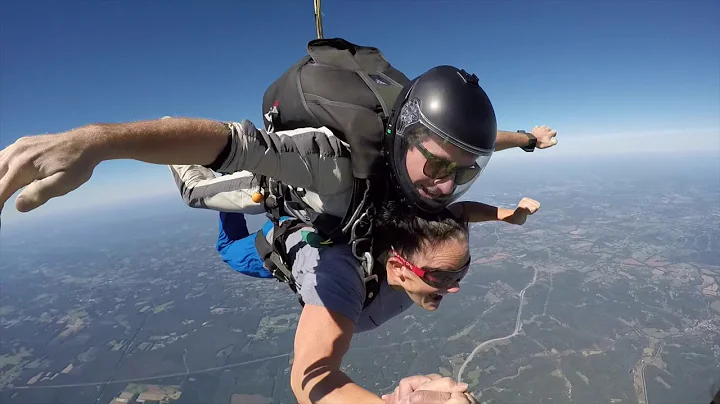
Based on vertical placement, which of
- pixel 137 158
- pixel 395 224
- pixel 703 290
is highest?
pixel 137 158

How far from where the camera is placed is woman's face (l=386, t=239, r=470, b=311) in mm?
1847

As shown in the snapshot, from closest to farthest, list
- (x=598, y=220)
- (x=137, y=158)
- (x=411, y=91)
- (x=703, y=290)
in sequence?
(x=137, y=158), (x=411, y=91), (x=703, y=290), (x=598, y=220)

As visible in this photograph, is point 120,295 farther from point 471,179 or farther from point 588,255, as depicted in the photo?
point 588,255

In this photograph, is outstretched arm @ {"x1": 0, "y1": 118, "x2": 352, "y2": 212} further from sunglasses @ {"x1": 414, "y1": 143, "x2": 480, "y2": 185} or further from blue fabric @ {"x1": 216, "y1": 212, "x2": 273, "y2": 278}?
blue fabric @ {"x1": 216, "y1": 212, "x2": 273, "y2": 278}

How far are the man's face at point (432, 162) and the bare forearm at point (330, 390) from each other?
35.1 inches

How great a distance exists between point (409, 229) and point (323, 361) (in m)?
0.81

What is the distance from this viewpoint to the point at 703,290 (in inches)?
1307

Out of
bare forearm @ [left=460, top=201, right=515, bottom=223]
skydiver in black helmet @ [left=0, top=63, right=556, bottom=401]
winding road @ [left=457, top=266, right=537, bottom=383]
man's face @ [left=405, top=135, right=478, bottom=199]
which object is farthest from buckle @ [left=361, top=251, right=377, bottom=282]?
winding road @ [left=457, top=266, right=537, bottom=383]

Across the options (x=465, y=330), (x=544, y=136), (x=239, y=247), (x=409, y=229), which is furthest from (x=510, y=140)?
(x=465, y=330)

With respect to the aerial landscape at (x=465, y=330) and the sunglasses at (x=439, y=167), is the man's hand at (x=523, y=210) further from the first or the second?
the aerial landscape at (x=465, y=330)

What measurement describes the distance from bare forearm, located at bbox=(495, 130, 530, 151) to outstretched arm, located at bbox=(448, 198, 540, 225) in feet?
1.71

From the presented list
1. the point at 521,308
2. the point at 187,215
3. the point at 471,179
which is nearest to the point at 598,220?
the point at 521,308

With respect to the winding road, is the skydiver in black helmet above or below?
above

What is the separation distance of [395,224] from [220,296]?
40162 millimetres
